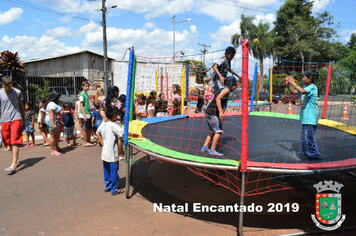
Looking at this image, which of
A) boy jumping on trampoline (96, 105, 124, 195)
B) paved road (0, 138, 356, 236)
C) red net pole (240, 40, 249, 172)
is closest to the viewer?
red net pole (240, 40, 249, 172)

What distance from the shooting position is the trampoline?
2.65 metres

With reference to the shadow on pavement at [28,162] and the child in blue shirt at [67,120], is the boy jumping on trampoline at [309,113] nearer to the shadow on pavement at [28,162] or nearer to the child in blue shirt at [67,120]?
the shadow on pavement at [28,162]

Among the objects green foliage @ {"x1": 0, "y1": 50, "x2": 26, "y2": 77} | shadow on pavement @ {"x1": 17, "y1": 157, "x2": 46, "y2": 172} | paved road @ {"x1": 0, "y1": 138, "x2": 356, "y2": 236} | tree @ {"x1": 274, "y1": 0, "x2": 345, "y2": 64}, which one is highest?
tree @ {"x1": 274, "y1": 0, "x2": 345, "y2": 64}

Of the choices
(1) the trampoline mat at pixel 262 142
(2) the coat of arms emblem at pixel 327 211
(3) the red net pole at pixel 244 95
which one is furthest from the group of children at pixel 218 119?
(3) the red net pole at pixel 244 95

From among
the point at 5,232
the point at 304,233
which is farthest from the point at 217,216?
the point at 5,232

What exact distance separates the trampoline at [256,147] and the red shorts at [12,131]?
6.23 feet

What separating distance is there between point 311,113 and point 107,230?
2719mm

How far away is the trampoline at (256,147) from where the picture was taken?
265cm

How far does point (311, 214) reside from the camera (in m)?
2.95

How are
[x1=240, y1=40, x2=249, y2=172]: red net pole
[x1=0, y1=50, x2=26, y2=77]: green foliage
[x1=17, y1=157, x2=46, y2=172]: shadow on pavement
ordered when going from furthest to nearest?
[x1=0, y1=50, x2=26, y2=77]: green foliage < [x1=17, y1=157, x2=46, y2=172]: shadow on pavement < [x1=240, y1=40, x2=249, y2=172]: red net pole

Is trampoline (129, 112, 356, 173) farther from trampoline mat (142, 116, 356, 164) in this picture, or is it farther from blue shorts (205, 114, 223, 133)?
blue shorts (205, 114, 223, 133)

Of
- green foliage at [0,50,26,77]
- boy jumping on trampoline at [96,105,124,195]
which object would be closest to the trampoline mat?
boy jumping on trampoline at [96,105,124,195]

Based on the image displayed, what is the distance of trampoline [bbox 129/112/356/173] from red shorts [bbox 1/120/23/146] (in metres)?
1.90

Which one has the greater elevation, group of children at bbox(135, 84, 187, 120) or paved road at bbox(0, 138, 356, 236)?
group of children at bbox(135, 84, 187, 120)
